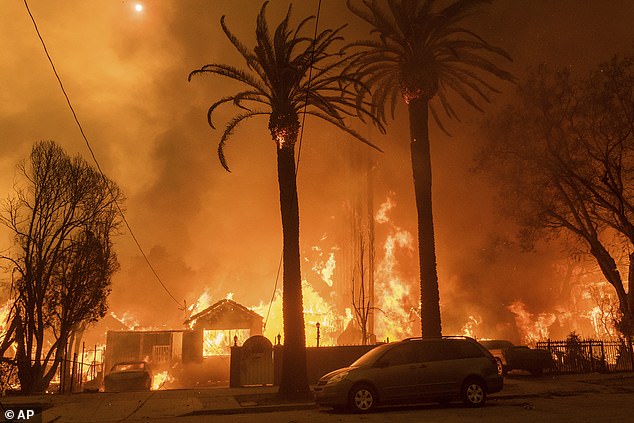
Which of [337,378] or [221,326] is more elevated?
[221,326]

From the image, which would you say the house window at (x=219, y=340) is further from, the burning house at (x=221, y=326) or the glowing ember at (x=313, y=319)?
the glowing ember at (x=313, y=319)

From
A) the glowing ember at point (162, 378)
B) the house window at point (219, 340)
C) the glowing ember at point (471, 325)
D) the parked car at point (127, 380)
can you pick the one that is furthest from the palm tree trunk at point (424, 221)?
the glowing ember at point (471, 325)

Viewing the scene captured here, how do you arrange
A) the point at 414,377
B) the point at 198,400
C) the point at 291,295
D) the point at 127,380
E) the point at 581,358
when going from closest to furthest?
the point at 414,377, the point at 198,400, the point at 291,295, the point at 127,380, the point at 581,358

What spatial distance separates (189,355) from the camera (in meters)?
36.4

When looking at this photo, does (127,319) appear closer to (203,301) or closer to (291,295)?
(203,301)

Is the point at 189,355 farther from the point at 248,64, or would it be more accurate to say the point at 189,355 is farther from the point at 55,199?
the point at 248,64

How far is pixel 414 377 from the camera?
12367mm

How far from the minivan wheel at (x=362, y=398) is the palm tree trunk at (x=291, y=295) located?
4099 mm

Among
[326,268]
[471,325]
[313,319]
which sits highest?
[326,268]

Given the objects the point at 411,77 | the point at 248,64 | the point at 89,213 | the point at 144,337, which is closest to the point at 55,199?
the point at 89,213

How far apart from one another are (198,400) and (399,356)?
6.41 m

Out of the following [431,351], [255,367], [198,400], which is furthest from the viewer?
[255,367]

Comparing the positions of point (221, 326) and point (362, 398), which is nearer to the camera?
point (362, 398)

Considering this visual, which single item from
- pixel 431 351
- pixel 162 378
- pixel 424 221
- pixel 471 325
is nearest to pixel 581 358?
pixel 424 221
